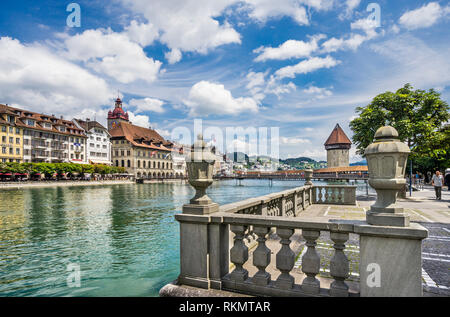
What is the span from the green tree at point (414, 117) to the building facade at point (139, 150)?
73845 millimetres

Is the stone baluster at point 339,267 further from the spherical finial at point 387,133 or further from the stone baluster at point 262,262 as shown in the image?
the spherical finial at point 387,133

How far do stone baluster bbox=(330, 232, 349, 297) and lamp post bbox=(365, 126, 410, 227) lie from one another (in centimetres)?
42

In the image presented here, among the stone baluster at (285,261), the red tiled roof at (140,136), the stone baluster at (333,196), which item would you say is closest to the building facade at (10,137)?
the red tiled roof at (140,136)

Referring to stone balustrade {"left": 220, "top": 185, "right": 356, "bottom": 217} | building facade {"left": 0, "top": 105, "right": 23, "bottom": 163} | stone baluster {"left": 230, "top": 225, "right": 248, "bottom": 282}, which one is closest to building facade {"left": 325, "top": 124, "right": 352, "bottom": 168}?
stone balustrade {"left": 220, "top": 185, "right": 356, "bottom": 217}

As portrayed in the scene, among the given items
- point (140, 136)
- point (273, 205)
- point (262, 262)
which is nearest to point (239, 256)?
point (262, 262)

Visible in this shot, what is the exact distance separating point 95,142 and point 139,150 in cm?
1463

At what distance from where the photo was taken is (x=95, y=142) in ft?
270

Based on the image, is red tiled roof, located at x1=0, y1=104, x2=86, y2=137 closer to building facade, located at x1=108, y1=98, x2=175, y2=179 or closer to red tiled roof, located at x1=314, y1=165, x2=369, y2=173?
building facade, located at x1=108, y1=98, x2=175, y2=179

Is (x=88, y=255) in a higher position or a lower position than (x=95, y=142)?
lower

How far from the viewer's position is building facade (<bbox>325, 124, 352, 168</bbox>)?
370ft

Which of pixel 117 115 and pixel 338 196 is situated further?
pixel 117 115

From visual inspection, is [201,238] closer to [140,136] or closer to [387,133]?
[387,133]
